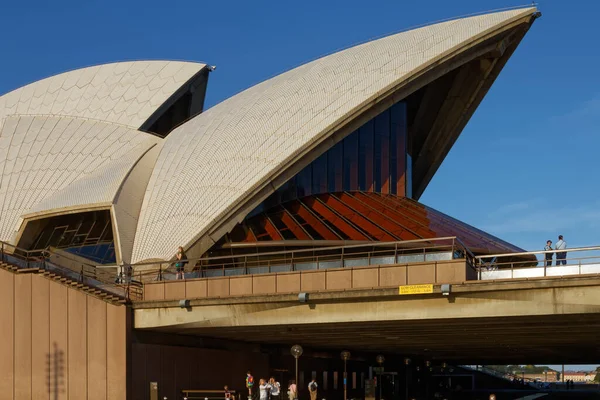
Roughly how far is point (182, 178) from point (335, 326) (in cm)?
1339

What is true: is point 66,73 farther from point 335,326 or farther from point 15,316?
point 335,326

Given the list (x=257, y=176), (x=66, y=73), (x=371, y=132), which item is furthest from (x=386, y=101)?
(x=66, y=73)

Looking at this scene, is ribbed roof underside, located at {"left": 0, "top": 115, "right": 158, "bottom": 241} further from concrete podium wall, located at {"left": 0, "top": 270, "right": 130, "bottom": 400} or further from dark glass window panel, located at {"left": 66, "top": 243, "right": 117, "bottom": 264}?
concrete podium wall, located at {"left": 0, "top": 270, "right": 130, "bottom": 400}

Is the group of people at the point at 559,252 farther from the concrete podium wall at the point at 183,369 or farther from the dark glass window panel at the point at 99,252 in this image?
the dark glass window panel at the point at 99,252

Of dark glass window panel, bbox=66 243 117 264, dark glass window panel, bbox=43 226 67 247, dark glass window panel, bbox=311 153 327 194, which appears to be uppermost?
dark glass window panel, bbox=311 153 327 194

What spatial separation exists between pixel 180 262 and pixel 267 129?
9660 millimetres

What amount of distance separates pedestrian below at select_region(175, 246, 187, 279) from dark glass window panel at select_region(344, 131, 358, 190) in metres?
11.7

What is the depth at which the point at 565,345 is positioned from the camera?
41875 millimetres

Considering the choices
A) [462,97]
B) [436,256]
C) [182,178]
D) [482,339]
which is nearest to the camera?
[436,256]

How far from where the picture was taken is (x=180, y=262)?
34.4m

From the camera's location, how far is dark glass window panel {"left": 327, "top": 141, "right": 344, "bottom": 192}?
142ft

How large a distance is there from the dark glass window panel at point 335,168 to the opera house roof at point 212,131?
6.81ft

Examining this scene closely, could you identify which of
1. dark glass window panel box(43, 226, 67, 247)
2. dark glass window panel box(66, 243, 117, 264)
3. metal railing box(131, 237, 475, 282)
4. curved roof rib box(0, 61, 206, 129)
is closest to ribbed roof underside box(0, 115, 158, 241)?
dark glass window panel box(43, 226, 67, 247)

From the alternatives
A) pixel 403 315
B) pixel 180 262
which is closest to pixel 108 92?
pixel 180 262
